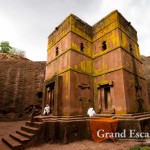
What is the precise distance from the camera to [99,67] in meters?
11.1

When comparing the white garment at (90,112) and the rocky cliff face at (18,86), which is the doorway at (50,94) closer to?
the white garment at (90,112)

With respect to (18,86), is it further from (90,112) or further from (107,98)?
(107,98)

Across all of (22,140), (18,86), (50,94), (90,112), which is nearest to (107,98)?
(90,112)

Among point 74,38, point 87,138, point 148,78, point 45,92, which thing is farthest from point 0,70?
point 148,78

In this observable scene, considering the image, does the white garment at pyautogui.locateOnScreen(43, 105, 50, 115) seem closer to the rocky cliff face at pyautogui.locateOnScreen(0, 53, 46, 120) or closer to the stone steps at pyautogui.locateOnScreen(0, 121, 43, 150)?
the stone steps at pyautogui.locateOnScreen(0, 121, 43, 150)

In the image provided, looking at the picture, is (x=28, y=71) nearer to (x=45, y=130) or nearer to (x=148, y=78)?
(x=45, y=130)

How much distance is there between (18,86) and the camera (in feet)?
62.1

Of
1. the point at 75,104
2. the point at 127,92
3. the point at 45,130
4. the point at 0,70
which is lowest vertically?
the point at 45,130

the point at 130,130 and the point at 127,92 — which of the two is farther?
the point at 127,92

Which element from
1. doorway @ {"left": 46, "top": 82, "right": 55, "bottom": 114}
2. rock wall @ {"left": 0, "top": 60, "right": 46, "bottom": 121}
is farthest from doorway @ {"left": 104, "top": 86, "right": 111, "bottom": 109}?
rock wall @ {"left": 0, "top": 60, "right": 46, "bottom": 121}

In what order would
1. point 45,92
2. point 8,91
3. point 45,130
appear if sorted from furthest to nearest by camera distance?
point 8,91 < point 45,92 < point 45,130

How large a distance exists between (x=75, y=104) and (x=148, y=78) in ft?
61.0

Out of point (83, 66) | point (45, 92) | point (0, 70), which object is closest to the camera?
point (83, 66)

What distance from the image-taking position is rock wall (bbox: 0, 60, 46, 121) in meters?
17.4
